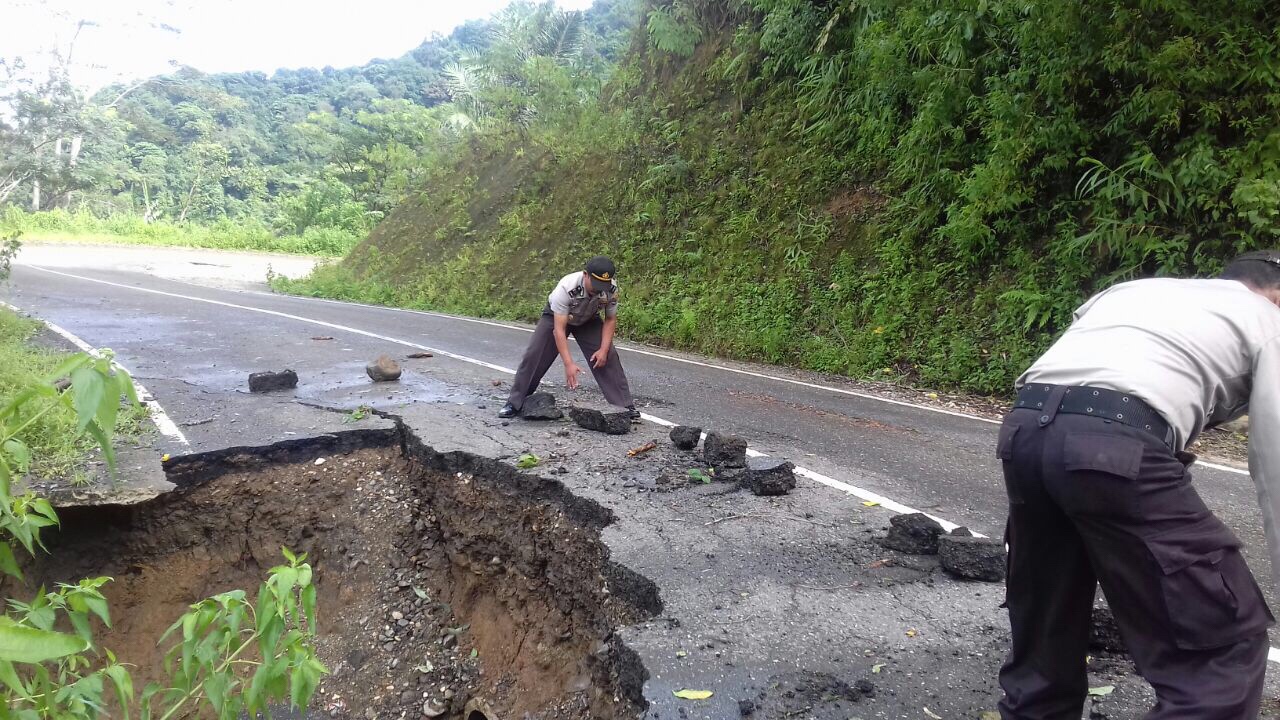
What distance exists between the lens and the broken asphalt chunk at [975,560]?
364 centimetres

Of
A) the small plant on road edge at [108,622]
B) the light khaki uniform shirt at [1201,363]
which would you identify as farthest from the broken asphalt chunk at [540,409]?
the light khaki uniform shirt at [1201,363]

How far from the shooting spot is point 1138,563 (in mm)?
1969

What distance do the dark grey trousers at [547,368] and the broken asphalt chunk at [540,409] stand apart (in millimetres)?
92

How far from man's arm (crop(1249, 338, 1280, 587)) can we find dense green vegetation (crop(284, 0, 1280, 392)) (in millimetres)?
7094

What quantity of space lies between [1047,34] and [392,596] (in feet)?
30.7

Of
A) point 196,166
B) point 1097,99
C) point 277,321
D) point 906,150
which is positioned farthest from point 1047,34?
point 196,166

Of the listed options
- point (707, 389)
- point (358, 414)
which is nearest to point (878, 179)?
point (707, 389)

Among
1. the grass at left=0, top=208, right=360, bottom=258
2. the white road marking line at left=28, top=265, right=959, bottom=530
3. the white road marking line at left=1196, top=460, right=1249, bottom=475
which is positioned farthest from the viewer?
the grass at left=0, top=208, right=360, bottom=258

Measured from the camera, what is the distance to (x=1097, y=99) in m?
9.25

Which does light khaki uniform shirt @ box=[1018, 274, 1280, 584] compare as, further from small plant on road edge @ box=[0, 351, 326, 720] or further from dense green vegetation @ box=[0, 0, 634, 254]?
dense green vegetation @ box=[0, 0, 634, 254]

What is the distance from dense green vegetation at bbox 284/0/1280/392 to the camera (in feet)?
26.9

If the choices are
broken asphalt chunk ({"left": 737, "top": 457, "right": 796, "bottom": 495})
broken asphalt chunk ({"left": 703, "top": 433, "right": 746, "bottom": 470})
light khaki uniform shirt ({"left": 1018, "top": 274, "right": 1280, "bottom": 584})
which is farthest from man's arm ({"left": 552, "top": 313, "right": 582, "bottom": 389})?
light khaki uniform shirt ({"left": 1018, "top": 274, "right": 1280, "bottom": 584})

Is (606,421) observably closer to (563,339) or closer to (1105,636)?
(563,339)

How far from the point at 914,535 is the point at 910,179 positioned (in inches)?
355
